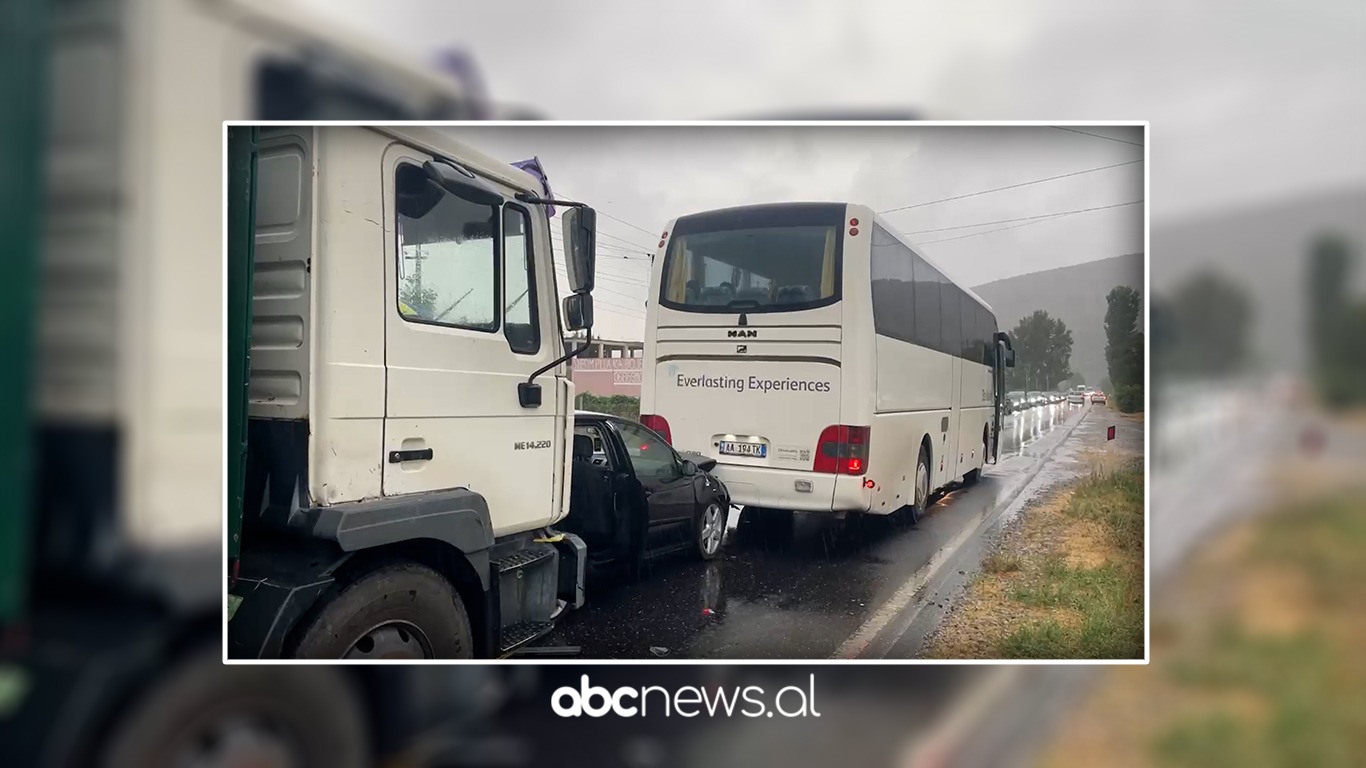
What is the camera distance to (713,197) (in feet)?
8.84

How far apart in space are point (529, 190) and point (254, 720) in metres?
1.88

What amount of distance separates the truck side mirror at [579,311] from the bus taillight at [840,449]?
3.15 feet

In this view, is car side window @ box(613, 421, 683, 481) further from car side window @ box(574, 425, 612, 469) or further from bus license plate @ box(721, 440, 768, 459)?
bus license plate @ box(721, 440, 768, 459)

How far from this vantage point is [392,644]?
8.19ft

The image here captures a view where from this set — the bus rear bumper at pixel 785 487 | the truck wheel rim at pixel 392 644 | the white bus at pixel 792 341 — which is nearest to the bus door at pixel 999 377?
the white bus at pixel 792 341

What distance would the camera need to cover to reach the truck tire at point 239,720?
2.08 m

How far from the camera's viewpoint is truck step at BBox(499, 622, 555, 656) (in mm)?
2746

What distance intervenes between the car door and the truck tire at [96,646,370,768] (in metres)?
1.17

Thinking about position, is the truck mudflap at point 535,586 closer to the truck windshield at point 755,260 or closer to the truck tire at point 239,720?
the truck tire at point 239,720

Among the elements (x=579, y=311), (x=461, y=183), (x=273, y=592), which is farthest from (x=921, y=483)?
(x=273, y=592)

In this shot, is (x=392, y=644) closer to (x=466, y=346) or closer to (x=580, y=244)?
(x=466, y=346)
